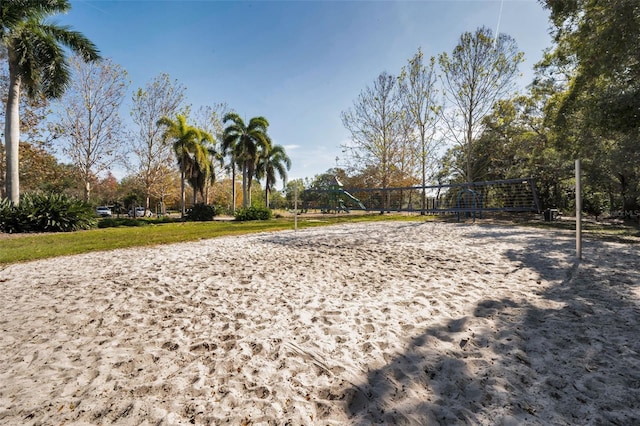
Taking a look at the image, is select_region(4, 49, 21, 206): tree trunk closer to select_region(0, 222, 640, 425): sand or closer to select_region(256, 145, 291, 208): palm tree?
select_region(0, 222, 640, 425): sand

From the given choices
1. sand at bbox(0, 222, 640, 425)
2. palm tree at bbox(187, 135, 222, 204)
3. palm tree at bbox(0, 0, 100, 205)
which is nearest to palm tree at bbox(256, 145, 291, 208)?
palm tree at bbox(187, 135, 222, 204)

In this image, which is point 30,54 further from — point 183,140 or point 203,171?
point 203,171

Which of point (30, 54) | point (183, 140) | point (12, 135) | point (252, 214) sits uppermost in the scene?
point (30, 54)

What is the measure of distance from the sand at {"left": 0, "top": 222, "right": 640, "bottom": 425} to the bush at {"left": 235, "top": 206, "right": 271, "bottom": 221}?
14693 millimetres

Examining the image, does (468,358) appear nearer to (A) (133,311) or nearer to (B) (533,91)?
(A) (133,311)

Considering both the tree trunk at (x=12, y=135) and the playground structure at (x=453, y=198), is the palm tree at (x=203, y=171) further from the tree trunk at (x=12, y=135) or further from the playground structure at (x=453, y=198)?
the tree trunk at (x=12, y=135)

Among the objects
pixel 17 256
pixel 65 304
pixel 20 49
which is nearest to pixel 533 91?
pixel 65 304

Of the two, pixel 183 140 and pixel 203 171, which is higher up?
pixel 183 140

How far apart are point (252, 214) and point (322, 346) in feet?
59.8

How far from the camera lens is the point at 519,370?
224 centimetres

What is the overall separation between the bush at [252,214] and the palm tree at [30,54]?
35.6 feet

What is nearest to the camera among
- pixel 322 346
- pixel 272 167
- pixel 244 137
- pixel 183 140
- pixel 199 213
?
pixel 322 346

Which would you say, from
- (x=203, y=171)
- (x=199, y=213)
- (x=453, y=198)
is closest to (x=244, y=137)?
(x=203, y=171)

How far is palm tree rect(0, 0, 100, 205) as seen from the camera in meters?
11.6
